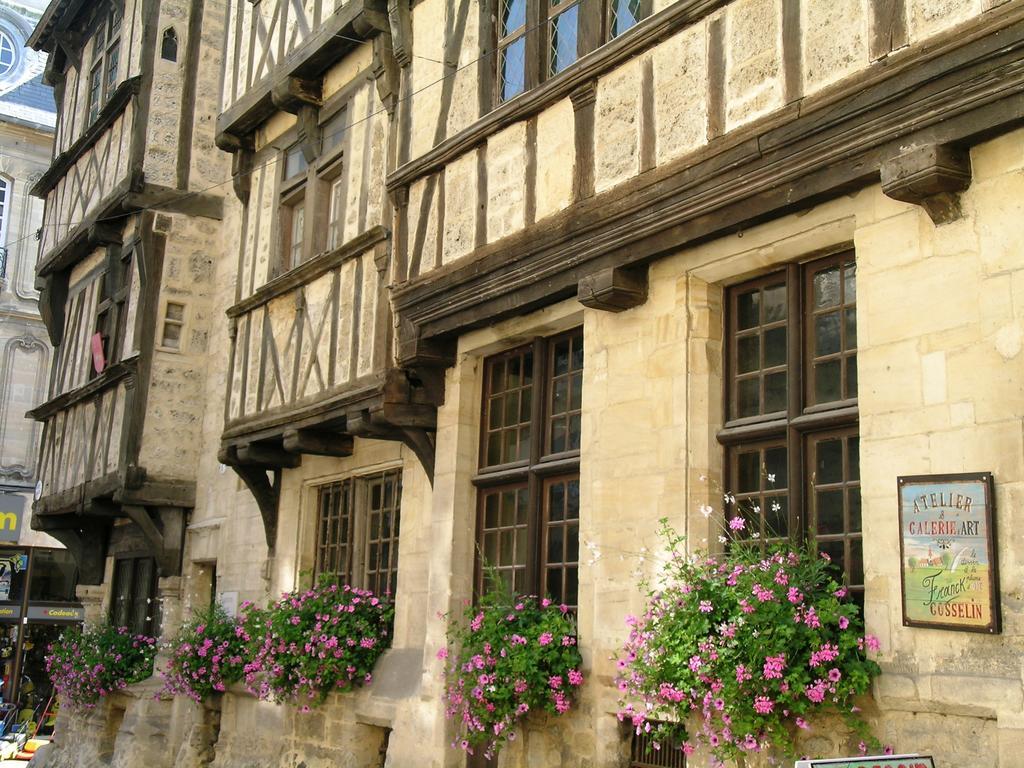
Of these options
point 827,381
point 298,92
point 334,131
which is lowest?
point 827,381

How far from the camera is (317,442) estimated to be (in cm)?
942

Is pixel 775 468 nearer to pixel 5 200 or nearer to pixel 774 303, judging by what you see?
pixel 774 303

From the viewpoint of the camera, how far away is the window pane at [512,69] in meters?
7.45

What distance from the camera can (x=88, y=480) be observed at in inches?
523

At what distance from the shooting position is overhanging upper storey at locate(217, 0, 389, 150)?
956 cm

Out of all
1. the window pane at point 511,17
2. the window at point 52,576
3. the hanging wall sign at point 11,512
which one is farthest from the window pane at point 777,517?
the window at point 52,576

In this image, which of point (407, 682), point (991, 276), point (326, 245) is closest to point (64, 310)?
point (326, 245)

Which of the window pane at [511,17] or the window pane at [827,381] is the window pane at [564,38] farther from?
the window pane at [827,381]

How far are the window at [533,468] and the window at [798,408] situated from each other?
1271mm

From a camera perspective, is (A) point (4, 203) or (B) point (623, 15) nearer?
(B) point (623, 15)

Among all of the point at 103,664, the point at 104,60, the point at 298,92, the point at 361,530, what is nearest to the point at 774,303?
the point at 361,530

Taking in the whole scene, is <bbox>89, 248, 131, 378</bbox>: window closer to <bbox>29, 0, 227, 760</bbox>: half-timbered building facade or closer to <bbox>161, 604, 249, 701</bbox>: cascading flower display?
<bbox>29, 0, 227, 760</bbox>: half-timbered building facade

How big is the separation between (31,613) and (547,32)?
19.3 metres

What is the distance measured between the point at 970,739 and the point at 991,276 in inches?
65.8
